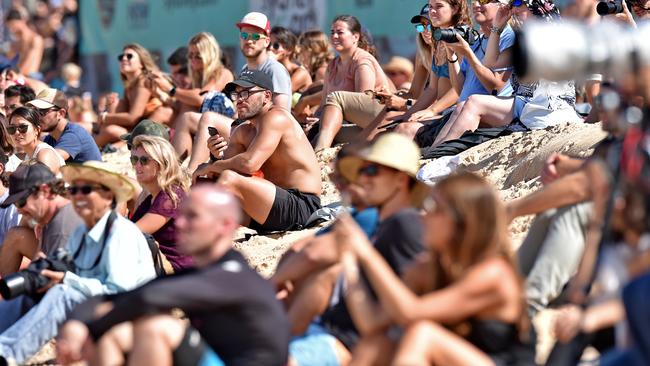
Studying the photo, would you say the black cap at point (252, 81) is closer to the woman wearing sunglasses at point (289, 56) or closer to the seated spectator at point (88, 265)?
the seated spectator at point (88, 265)

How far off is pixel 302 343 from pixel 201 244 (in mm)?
695

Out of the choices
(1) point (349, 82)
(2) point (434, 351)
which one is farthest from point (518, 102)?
(2) point (434, 351)

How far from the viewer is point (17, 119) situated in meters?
8.93

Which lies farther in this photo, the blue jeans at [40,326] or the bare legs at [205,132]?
the bare legs at [205,132]

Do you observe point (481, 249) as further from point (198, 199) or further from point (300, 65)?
point (300, 65)

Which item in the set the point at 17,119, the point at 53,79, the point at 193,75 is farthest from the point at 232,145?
the point at 53,79

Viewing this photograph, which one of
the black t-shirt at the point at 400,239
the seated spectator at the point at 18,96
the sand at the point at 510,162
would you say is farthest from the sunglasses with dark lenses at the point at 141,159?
the seated spectator at the point at 18,96

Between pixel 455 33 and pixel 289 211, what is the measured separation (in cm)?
167

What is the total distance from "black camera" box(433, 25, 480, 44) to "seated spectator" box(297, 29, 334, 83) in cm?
278

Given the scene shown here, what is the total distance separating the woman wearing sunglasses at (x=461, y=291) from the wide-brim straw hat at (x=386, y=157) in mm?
769

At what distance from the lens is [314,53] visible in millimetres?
11609

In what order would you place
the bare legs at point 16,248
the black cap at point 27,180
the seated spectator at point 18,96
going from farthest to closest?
the seated spectator at point 18,96 → the bare legs at point 16,248 → the black cap at point 27,180

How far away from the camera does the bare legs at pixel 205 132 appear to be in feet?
31.0

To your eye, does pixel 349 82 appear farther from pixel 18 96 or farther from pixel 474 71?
pixel 18 96
